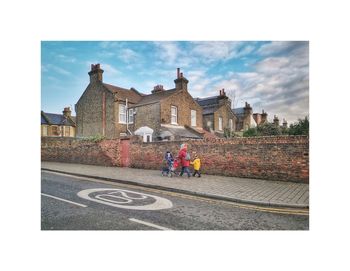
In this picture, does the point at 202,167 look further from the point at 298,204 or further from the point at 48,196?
the point at 48,196

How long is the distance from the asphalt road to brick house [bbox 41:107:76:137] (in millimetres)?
32693

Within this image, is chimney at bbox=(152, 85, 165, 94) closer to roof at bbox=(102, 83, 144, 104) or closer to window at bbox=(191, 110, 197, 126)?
roof at bbox=(102, 83, 144, 104)

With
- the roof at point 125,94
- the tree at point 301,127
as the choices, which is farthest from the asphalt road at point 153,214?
the roof at point 125,94

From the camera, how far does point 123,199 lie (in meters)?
6.45

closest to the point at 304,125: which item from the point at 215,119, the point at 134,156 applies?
the point at 134,156

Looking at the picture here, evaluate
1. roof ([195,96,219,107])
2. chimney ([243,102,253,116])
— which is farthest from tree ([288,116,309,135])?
chimney ([243,102,253,116])

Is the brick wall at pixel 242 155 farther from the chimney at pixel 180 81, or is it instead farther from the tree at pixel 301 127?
the chimney at pixel 180 81

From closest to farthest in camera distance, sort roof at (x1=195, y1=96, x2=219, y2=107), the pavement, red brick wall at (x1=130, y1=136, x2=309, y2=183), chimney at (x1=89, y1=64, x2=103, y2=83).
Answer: the pavement
red brick wall at (x1=130, y1=136, x2=309, y2=183)
chimney at (x1=89, y1=64, x2=103, y2=83)
roof at (x1=195, y1=96, x2=219, y2=107)

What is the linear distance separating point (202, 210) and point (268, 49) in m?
6.38

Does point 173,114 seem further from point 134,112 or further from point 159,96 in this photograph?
point 134,112

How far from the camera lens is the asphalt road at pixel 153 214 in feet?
15.1

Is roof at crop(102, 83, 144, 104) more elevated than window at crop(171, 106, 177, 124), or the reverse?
roof at crop(102, 83, 144, 104)

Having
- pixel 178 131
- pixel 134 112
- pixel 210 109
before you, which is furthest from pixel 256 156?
pixel 210 109

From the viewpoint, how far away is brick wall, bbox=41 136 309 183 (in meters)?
8.77
